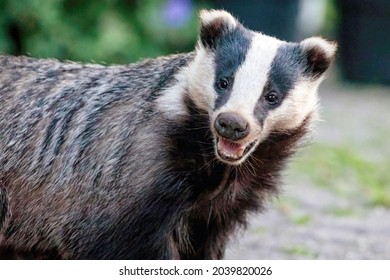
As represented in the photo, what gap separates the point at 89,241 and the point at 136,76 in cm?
82

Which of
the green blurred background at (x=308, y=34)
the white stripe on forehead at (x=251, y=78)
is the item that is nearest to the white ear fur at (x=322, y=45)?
the white stripe on forehead at (x=251, y=78)

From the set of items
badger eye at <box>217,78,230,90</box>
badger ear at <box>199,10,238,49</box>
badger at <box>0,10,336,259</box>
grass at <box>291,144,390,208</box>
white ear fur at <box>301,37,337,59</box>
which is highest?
badger ear at <box>199,10,238,49</box>

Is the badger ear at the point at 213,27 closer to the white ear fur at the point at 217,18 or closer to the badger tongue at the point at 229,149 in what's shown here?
the white ear fur at the point at 217,18

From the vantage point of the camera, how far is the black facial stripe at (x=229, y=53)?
15.6ft

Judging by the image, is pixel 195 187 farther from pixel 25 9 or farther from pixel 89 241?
pixel 25 9

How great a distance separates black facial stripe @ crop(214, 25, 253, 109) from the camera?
15.6 ft

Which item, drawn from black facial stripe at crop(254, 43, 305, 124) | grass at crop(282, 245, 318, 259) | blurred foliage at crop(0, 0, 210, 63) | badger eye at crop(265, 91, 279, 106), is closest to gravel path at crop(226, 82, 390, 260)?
grass at crop(282, 245, 318, 259)

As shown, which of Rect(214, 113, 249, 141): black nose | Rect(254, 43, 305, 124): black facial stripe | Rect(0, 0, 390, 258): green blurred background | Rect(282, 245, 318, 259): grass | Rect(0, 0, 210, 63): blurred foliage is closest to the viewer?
Rect(214, 113, 249, 141): black nose

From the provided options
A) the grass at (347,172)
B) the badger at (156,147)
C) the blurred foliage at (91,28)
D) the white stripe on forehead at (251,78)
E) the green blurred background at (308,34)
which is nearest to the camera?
the white stripe on forehead at (251,78)

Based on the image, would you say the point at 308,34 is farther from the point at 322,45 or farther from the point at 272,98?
the point at 272,98

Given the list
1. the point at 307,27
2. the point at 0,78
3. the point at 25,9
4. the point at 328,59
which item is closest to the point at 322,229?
the point at 328,59

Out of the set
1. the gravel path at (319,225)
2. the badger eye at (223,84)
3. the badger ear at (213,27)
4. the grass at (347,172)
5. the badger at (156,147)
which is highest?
the badger ear at (213,27)

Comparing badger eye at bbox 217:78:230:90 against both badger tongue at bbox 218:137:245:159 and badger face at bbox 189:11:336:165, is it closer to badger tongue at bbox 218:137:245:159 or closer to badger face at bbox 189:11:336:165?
badger face at bbox 189:11:336:165

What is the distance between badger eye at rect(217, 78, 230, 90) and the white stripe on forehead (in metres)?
0.05
